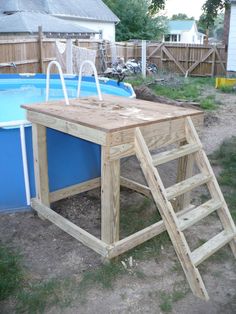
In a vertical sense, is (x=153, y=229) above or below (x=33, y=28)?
below

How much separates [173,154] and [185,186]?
0.26 m

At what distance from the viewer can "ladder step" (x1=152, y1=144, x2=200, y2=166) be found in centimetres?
264

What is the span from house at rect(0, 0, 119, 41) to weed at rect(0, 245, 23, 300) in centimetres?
1632

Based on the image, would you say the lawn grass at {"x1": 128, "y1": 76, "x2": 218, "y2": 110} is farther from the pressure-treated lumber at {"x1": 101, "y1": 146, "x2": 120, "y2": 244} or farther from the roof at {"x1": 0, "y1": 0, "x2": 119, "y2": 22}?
the roof at {"x1": 0, "y1": 0, "x2": 119, "y2": 22}

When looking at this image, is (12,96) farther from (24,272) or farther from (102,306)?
(102,306)

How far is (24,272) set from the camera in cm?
270

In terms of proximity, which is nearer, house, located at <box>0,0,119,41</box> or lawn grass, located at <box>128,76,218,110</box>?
lawn grass, located at <box>128,76,218,110</box>

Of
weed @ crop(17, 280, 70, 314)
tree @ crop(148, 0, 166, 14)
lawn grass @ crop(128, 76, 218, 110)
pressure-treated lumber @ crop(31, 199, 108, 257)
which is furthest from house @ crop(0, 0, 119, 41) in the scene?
weed @ crop(17, 280, 70, 314)

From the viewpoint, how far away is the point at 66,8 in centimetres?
2141

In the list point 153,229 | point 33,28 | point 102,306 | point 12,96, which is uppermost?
point 33,28

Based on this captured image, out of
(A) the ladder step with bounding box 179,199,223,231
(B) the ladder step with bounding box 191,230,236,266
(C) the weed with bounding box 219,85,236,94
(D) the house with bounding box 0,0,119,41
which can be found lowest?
(B) the ladder step with bounding box 191,230,236,266

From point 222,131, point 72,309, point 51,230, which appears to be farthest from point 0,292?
point 222,131

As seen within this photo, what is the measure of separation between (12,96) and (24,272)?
5.51 m

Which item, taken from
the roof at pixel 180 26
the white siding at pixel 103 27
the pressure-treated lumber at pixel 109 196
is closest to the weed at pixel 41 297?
the pressure-treated lumber at pixel 109 196
